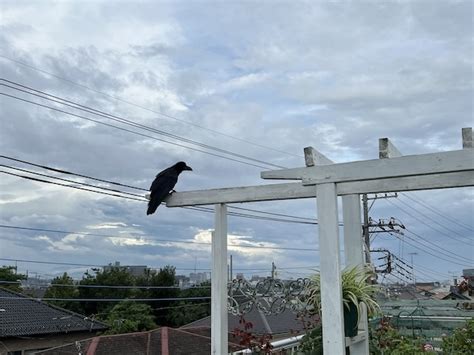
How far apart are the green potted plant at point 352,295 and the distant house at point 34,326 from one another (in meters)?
12.2

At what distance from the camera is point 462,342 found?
3289 millimetres

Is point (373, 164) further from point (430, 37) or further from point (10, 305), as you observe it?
point (10, 305)

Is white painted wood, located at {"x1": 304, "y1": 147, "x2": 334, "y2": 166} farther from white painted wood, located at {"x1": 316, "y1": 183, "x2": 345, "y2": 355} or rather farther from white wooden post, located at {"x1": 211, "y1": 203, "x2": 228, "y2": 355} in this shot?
white wooden post, located at {"x1": 211, "y1": 203, "x2": 228, "y2": 355}

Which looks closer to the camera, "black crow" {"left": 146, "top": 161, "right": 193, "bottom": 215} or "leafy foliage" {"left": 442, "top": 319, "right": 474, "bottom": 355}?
"black crow" {"left": 146, "top": 161, "right": 193, "bottom": 215}

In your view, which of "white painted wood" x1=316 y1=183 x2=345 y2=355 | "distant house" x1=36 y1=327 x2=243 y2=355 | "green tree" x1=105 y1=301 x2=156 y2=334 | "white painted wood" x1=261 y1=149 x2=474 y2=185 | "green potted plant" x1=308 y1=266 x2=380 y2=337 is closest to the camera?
"white painted wood" x1=261 y1=149 x2=474 y2=185

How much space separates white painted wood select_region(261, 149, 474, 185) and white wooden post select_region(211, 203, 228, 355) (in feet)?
1.97

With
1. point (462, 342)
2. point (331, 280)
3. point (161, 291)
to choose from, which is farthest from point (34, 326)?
point (331, 280)

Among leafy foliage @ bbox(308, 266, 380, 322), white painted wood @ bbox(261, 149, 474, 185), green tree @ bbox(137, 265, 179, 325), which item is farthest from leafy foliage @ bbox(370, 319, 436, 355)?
green tree @ bbox(137, 265, 179, 325)

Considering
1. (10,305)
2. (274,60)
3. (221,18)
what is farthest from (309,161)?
(10,305)

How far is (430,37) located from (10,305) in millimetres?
14368

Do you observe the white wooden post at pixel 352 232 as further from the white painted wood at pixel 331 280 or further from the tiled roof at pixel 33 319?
the tiled roof at pixel 33 319

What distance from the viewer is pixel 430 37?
14.4ft

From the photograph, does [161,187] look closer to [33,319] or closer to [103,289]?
[33,319]

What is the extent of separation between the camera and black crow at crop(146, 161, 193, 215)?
9.02 feet
